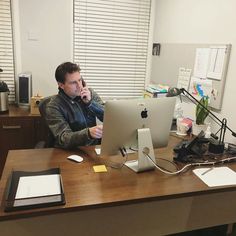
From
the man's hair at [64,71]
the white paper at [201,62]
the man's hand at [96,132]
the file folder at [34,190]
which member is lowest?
the file folder at [34,190]

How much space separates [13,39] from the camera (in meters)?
2.78

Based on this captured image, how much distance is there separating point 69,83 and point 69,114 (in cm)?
24

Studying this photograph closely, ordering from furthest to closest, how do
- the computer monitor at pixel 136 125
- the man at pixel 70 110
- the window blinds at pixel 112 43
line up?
the window blinds at pixel 112 43 < the man at pixel 70 110 < the computer monitor at pixel 136 125

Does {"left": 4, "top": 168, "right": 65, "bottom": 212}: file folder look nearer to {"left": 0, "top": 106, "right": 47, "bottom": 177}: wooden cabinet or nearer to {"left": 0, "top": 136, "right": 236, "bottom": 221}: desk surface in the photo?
{"left": 0, "top": 136, "right": 236, "bottom": 221}: desk surface

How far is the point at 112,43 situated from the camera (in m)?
3.17

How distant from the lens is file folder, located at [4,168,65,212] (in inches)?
45.1

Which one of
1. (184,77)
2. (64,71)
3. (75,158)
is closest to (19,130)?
(64,71)

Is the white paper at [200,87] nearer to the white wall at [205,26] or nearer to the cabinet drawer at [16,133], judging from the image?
the white wall at [205,26]

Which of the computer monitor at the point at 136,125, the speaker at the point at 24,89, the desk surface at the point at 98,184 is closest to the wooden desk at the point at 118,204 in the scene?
the desk surface at the point at 98,184

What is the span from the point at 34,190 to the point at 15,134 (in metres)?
1.54

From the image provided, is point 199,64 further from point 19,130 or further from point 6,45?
point 6,45

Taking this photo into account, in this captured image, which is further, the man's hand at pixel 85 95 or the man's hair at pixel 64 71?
the man's hand at pixel 85 95

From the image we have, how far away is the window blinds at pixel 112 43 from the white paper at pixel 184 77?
852 millimetres

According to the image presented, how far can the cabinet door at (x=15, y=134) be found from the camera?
259 cm
